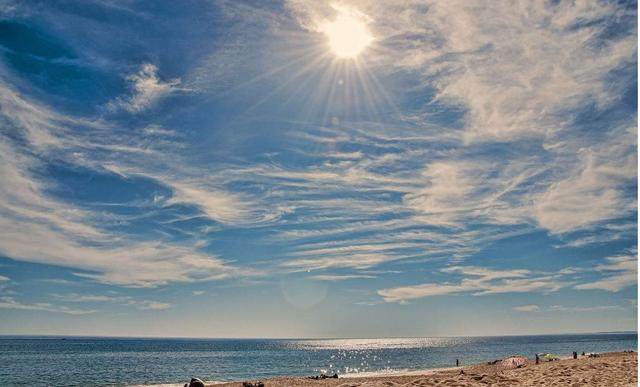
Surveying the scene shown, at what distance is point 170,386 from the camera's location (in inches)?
1754

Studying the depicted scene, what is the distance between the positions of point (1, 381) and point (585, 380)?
212ft

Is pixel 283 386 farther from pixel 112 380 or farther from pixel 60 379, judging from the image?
pixel 60 379

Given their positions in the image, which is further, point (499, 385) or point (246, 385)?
point (246, 385)

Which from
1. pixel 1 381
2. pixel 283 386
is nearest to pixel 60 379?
pixel 1 381

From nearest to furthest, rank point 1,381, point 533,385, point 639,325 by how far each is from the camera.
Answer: point 639,325
point 533,385
point 1,381

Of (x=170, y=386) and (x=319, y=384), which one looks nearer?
(x=319, y=384)

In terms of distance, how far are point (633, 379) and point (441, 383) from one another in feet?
27.9

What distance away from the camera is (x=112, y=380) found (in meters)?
56.4

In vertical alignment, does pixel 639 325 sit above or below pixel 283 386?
above

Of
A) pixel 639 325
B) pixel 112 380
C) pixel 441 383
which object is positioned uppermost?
pixel 639 325

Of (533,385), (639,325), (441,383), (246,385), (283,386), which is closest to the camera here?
(639,325)

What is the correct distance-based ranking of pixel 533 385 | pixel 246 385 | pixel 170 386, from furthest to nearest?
1. pixel 170 386
2. pixel 246 385
3. pixel 533 385

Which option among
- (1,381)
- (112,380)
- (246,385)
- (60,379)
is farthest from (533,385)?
(1,381)

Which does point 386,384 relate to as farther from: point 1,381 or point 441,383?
point 1,381
